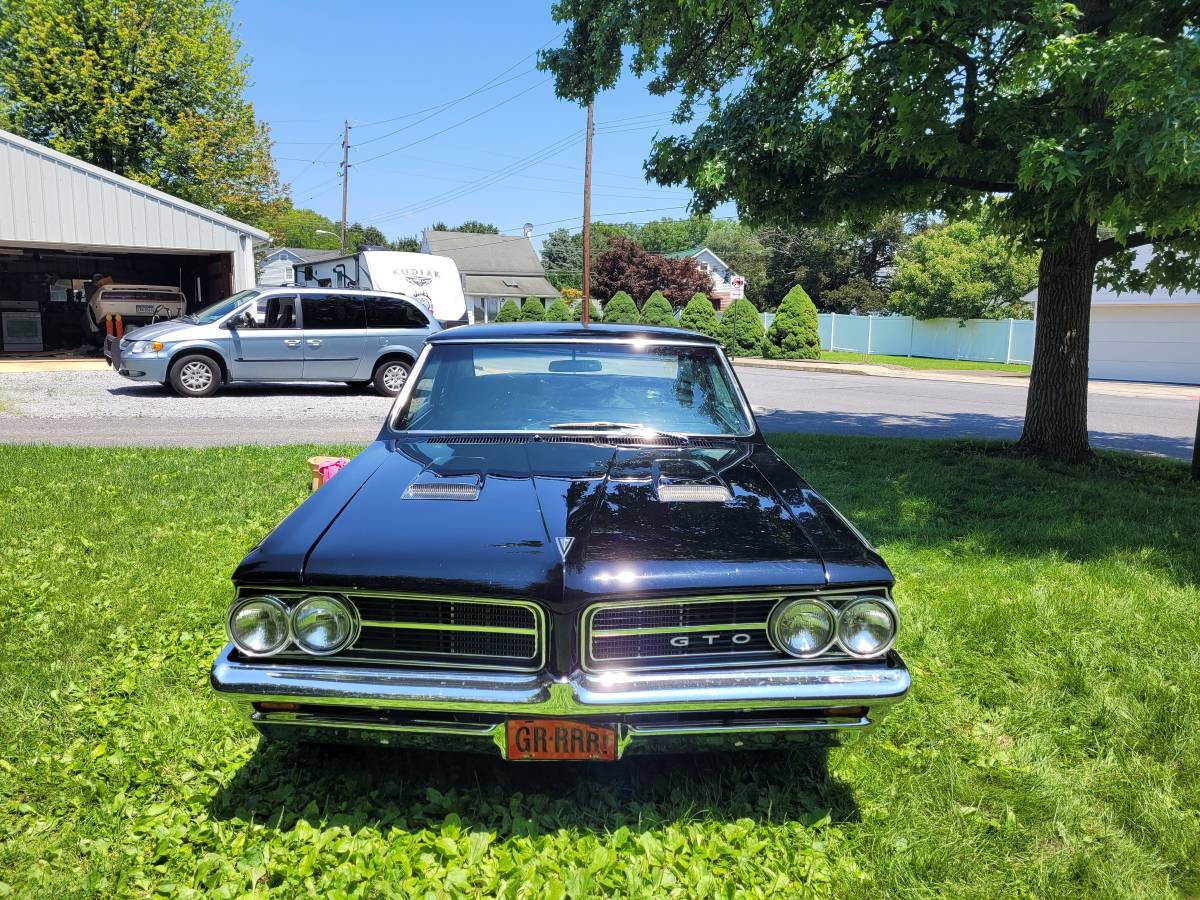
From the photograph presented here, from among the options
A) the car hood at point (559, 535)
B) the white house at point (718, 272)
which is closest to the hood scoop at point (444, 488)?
the car hood at point (559, 535)

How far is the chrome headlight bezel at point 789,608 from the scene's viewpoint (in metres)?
2.49

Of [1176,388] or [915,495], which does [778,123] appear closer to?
[915,495]

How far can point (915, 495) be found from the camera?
7.09m

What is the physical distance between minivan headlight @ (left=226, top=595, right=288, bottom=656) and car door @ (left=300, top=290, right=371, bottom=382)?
11930mm

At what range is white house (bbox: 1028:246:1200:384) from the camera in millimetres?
25250

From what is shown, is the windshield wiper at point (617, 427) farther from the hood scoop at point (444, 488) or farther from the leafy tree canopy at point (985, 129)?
the leafy tree canopy at point (985, 129)

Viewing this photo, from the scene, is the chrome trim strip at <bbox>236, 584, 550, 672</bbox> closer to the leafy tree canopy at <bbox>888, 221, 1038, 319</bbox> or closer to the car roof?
the car roof

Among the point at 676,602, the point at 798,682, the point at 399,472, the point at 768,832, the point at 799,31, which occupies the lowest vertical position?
the point at 768,832

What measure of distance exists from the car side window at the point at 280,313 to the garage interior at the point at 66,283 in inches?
358

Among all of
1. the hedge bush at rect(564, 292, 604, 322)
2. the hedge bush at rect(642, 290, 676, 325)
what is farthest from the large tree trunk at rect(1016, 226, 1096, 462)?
the hedge bush at rect(564, 292, 604, 322)

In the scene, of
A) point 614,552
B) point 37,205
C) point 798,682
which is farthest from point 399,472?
point 37,205

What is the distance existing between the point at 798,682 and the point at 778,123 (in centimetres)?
608

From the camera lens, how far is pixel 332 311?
13734 millimetres

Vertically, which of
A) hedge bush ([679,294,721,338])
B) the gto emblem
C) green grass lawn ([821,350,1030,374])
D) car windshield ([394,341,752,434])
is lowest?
the gto emblem
